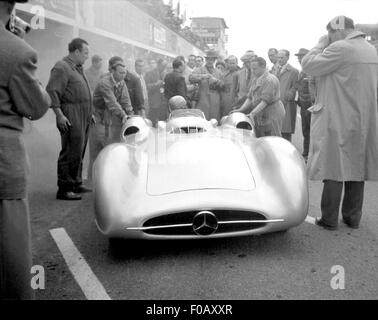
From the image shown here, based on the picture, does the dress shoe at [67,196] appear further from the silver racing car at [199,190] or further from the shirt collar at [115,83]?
the shirt collar at [115,83]

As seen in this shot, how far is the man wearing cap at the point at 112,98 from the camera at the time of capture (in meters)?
5.34

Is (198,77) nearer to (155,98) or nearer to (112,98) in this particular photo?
(155,98)

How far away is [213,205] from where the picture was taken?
2.86 metres

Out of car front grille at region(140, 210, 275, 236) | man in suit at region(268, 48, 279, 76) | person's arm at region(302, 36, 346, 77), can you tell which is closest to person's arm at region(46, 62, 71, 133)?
car front grille at region(140, 210, 275, 236)

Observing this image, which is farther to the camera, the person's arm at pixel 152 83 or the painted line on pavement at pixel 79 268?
the person's arm at pixel 152 83

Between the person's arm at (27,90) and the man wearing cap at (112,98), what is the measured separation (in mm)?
3302

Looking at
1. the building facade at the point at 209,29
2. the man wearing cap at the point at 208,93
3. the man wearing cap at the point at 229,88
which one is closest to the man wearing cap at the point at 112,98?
the man wearing cap at the point at 208,93

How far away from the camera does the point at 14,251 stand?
6.43 ft

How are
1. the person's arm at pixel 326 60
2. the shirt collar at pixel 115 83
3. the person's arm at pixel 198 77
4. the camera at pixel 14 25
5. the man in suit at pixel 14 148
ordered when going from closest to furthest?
the man in suit at pixel 14 148 → the camera at pixel 14 25 → the person's arm at pixel 326 60 → the shirt collar at pixel 115 83 → the person's arm at pixel 198 77

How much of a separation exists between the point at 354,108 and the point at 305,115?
3.74 m

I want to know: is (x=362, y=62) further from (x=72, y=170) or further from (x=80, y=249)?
(x=72, y=170)

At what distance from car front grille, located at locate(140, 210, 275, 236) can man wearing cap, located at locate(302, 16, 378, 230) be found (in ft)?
3.35

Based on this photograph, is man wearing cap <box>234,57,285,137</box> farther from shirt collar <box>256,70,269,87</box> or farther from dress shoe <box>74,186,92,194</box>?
dress shoe <box>74,186,92,194</box>

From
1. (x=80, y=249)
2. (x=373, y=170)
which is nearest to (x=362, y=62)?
(x=373, y=170)
